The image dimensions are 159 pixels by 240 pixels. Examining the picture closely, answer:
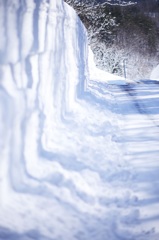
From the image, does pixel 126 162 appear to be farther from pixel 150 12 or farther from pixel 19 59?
pixel 150 12

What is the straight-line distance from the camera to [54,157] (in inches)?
175

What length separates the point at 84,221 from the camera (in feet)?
10.9

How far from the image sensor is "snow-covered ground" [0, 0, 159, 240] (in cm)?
328

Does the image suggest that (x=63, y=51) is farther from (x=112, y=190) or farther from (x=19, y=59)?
(x=112, y=190)

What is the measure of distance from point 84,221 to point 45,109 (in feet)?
6.99

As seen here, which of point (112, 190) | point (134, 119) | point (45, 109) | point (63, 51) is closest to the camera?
point (112, 190)

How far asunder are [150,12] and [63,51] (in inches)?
1731

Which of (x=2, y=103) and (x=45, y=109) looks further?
(x=45, y=109)

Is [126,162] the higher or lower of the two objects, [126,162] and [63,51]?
the lower

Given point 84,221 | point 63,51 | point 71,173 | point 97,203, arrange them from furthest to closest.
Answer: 1. point 63,51
2. point 71,173
3. point 97,203
4. point 84,221

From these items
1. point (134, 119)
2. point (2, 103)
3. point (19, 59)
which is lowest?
point (134, 119)

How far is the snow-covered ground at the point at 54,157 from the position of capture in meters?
3.28

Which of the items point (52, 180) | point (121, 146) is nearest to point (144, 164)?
point (121, 146)

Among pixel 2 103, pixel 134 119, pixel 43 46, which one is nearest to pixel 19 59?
pixel 2 103
